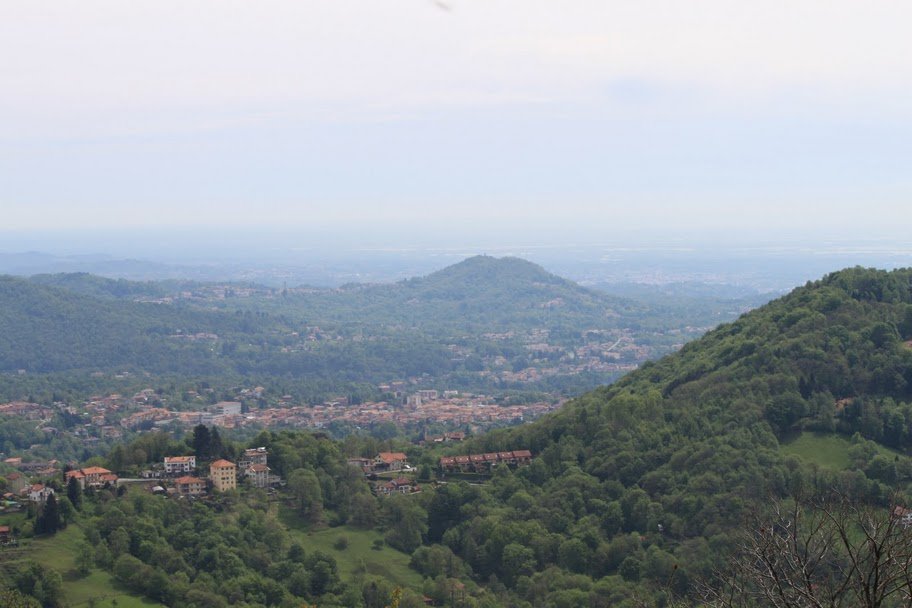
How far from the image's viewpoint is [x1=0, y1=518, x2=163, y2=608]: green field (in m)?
26.6

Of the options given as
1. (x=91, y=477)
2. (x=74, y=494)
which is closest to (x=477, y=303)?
(x=91, y=477)

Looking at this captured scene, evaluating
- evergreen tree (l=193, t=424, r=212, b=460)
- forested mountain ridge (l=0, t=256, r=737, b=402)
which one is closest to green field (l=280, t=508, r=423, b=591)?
evergreen tree (l=193, t=424, r=212, b=460)

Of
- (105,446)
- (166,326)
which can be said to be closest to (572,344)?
(166,326)

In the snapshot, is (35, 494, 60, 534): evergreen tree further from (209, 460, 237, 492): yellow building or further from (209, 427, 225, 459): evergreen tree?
(209, 427, 225, 459): evergreen tree

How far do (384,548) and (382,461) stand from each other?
8.99 m

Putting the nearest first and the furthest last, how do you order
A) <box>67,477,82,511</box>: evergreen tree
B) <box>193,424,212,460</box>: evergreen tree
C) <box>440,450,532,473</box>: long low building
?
1. <box>67,477,82,511</box>: evergreen tree
2. <box>193,424,212,460</box>: evergreen tree
3. <box>440,450,532,473</box>: long low building

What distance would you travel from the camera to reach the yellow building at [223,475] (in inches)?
1447

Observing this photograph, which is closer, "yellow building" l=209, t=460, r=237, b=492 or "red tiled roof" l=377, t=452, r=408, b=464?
"yellow building" l=209, t=460, r=237, b=492

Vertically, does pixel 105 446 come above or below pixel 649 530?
below

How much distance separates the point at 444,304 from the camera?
15438 centimetres

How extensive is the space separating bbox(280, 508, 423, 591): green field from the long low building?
6549 mm

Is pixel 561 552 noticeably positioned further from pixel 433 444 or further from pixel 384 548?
pixel 433 444

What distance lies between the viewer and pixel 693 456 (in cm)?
3459

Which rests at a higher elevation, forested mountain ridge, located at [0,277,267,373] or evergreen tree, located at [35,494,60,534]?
evergreen tree, located at [35,494,60,534]
